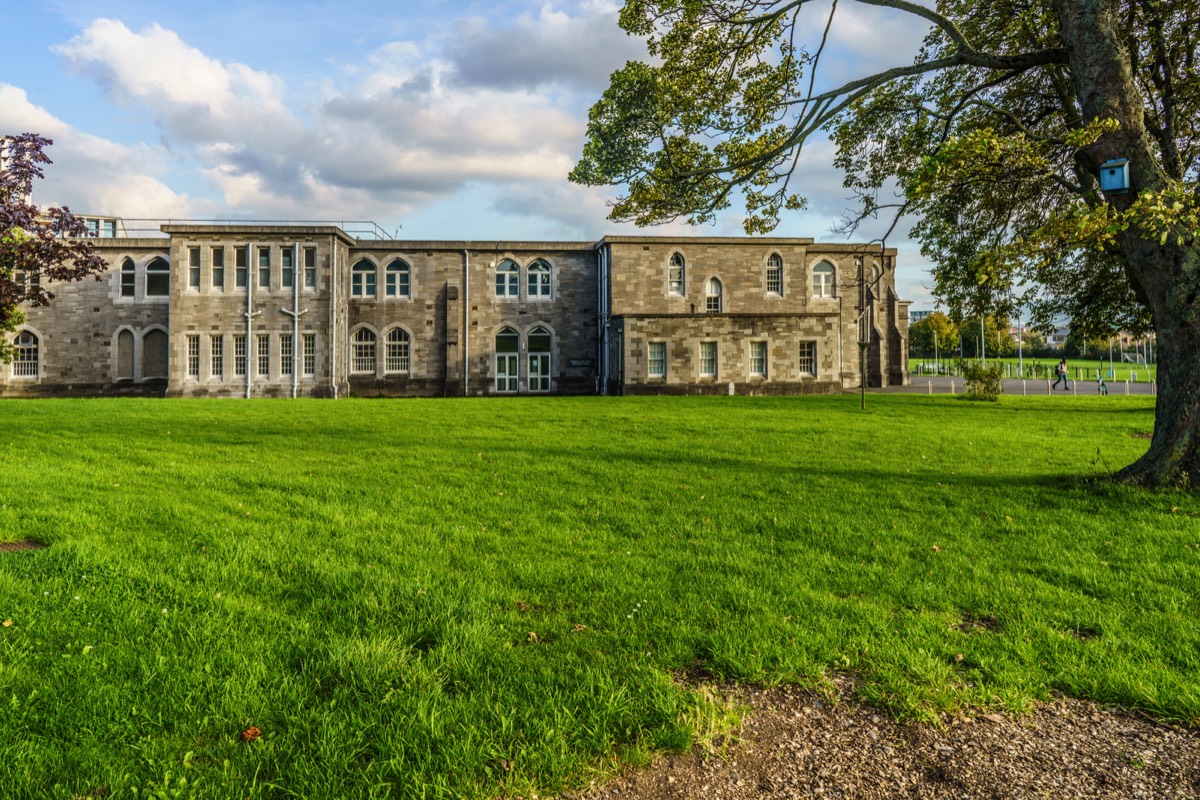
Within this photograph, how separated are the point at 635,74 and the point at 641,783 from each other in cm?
1106

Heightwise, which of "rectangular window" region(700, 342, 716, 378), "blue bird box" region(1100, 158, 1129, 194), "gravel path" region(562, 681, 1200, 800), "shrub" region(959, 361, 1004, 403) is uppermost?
"blue bird box" region(1100, 158, 1129, 194)

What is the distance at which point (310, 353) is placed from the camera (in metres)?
36.6

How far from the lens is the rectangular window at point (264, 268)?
3619 centimetres

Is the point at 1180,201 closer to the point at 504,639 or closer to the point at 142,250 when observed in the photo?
the point at 504,639

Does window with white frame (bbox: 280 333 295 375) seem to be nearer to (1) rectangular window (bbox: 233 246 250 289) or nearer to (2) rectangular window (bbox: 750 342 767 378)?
(1) rectangular window (bbox: 233 246 250 289)

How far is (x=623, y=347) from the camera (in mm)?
35344

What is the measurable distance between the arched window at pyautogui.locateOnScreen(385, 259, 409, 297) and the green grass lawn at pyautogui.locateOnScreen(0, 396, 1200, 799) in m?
29.0

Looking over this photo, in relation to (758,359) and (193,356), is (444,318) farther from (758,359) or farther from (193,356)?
(758,359)

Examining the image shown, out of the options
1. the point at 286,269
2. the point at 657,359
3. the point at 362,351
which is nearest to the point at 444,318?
the point at 362,351

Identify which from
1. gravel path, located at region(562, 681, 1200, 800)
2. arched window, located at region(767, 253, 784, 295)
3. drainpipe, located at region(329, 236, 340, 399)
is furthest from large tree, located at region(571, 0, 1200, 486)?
drainpipe, located at region(329, 236, 340, 399)

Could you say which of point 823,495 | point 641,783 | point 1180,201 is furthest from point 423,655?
point 1180,201

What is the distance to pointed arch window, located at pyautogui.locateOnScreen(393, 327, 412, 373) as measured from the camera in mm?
39188

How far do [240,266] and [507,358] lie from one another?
15.3 meters

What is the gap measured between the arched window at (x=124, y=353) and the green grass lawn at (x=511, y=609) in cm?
3199
